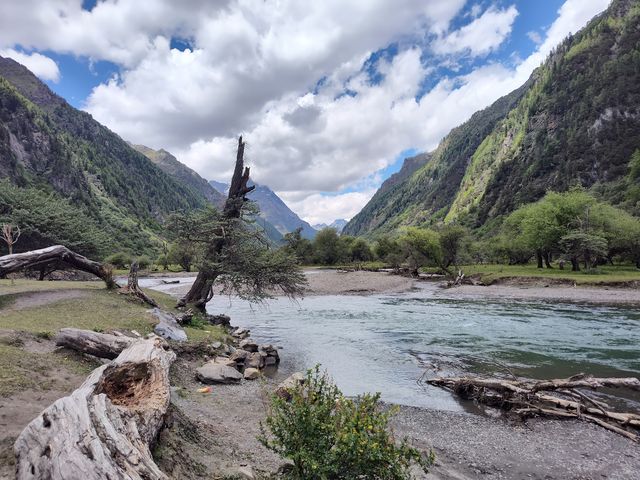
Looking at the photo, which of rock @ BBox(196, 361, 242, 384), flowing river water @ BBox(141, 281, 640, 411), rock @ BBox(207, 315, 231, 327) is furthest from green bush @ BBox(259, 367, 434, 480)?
rock @ BBox(207, 315, 231, 327)

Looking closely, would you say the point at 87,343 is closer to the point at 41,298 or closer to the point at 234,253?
the point at 41,298

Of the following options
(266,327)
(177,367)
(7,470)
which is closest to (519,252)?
(266,327)

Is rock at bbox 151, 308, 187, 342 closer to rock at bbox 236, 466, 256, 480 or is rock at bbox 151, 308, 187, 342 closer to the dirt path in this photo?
the dirt path

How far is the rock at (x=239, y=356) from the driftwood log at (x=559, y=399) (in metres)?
9.42

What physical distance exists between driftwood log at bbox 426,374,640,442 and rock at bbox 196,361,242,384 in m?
8.84

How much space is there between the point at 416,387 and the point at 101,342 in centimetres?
1187

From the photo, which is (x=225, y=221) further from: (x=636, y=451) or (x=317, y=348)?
(x=636, y=451)

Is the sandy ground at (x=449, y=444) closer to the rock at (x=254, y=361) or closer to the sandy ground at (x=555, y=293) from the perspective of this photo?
the rock at (x=254, y=361)

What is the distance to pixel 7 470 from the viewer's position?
501cm

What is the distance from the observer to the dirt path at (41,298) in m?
16.2

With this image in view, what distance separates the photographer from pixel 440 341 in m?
23.8

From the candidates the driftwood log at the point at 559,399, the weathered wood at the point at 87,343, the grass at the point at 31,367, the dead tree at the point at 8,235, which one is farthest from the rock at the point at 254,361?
the dead tree at the point at 8,235

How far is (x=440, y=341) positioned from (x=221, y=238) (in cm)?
1580

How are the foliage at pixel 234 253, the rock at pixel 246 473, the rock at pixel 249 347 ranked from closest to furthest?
the rock at pixel 246 473 < the rock at pixel 249 347 < the foliage at pixel 234 253
